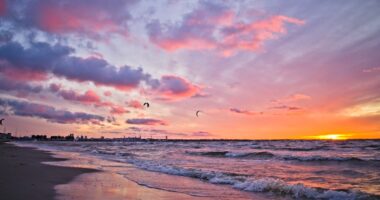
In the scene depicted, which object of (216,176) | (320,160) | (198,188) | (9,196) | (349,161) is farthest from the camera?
(320,160)

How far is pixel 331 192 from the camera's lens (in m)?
11.0

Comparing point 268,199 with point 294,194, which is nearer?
point 268,199

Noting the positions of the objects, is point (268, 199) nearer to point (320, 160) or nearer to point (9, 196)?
point (9, 196)

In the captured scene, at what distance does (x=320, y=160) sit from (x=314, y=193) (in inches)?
669

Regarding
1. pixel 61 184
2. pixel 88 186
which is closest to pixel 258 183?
pixel 88 186

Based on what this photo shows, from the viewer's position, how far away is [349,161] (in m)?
25.2

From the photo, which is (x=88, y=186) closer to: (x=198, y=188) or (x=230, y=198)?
(x=198, y=188)

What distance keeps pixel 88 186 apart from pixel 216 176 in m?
6.23

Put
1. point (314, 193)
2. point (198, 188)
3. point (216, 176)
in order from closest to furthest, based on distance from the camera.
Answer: point (314, 193) < point (198, 188) < point (216, 176)

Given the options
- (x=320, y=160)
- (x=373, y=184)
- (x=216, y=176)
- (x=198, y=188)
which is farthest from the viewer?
(x=320, y=160)

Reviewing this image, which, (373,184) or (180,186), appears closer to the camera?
(180,186)

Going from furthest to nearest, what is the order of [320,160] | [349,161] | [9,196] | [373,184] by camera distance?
[320,160], [349,161], [373,184], [9,196]

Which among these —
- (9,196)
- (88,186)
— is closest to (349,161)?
(88,186)

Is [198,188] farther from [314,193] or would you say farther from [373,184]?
[373,184]
